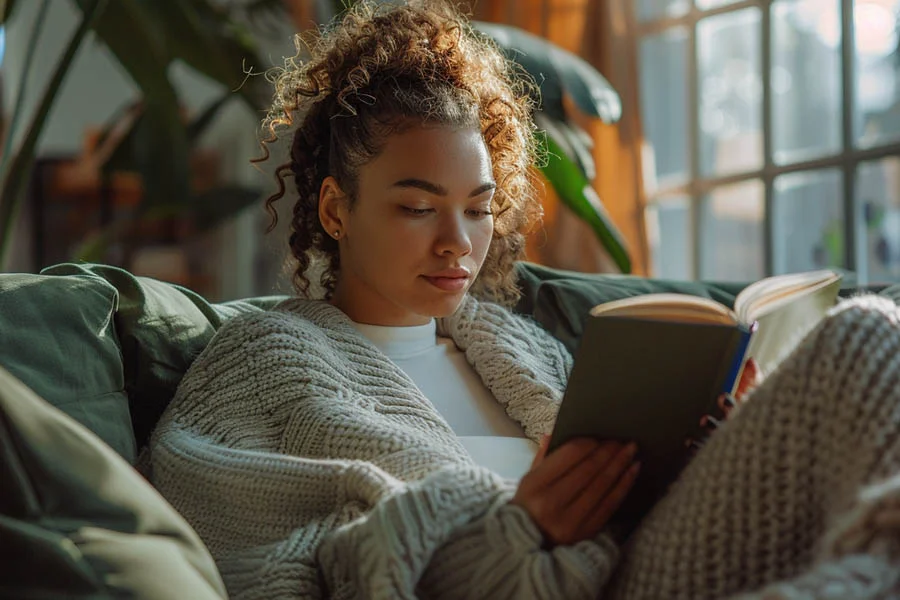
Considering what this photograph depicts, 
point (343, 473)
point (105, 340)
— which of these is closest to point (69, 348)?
point (105, 340)

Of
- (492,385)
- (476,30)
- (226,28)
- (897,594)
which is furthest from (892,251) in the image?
(226,28)

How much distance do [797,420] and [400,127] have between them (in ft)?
2.20

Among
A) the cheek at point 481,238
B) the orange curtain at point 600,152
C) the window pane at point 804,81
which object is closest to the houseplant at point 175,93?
the orange curtain at point 600,152

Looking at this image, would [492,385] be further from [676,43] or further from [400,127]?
[676,43]

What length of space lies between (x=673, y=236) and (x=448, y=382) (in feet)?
5.29

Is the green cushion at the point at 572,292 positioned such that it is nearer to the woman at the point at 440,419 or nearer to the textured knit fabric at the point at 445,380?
the woman at the point at 440,419

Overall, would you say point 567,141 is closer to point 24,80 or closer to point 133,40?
point 133,40

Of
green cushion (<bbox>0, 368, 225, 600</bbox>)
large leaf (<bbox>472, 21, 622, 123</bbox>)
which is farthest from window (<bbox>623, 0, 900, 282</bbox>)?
green cushion (<bbox>0, 368, 225, 600</bbox>)

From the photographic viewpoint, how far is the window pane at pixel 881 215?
88.6 inches

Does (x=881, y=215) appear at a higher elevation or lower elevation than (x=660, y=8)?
lower

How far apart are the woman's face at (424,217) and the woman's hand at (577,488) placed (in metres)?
0.42

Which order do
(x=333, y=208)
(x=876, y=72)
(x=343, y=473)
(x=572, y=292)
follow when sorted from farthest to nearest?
1. (x=876, y=72)
2. (x=572, y=292)
3. (x=333, y=208)
4. (x=343, y=473)

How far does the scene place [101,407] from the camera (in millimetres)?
1169

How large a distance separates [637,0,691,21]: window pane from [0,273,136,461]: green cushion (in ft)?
6.57
